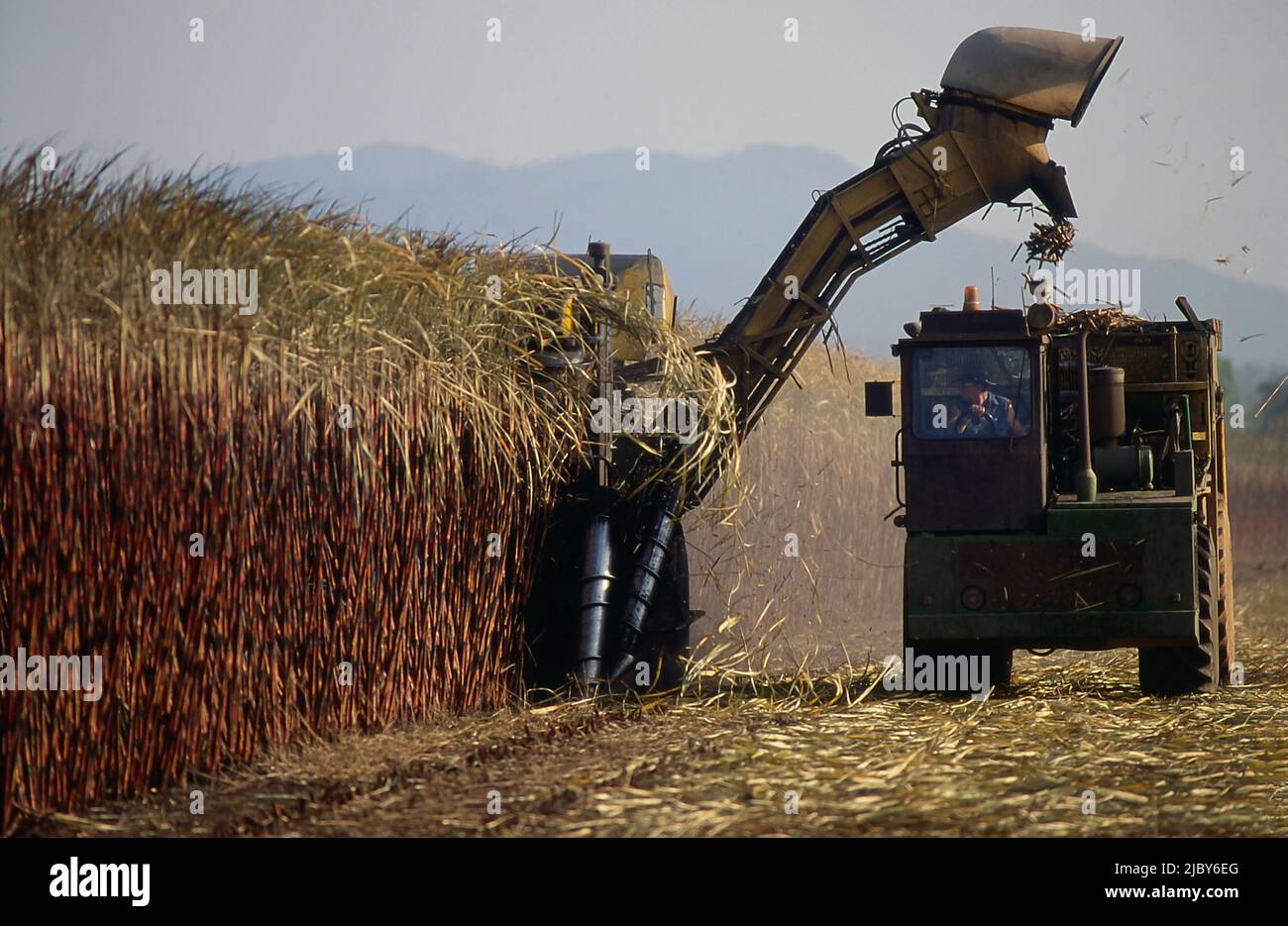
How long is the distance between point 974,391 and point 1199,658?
2340 millimetres

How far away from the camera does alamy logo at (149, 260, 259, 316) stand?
24.1 feet

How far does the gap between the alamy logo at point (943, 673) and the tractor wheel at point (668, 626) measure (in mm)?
1476

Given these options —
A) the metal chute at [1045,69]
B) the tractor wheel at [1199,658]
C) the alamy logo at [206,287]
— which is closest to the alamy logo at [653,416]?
the alamy logo at [206,287]

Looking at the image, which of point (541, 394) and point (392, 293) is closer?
point (392, 293)

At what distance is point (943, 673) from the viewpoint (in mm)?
10969

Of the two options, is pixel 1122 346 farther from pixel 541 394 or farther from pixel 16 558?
pixel 16 558

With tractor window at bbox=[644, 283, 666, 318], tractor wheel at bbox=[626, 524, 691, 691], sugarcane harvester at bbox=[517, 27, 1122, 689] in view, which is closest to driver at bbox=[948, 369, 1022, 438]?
sugarcane harvester at bbox=[517, 27, 1122, 689]

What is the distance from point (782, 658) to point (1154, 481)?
469 centimetres

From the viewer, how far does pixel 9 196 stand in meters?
7.27

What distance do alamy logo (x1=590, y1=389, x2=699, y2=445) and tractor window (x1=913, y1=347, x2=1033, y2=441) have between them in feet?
5.06

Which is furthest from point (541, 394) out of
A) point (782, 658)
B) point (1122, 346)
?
point (782, 658)

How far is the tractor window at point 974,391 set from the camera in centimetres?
1070
